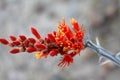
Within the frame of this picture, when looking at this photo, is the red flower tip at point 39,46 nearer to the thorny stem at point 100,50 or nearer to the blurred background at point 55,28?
the thorny stem at point 100,50

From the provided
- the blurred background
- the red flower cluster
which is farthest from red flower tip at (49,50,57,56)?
the blurred background

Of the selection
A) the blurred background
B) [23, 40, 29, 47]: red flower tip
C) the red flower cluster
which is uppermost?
Answer: the blurred background

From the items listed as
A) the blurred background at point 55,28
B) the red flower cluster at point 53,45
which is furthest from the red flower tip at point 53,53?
the blurred background at point 55,28

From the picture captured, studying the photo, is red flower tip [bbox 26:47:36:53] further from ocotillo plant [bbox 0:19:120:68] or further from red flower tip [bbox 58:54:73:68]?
red flower tip [bbox 58:54:73:68]


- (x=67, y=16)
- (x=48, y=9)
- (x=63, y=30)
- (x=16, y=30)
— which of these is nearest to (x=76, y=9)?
(x=67, y=16)

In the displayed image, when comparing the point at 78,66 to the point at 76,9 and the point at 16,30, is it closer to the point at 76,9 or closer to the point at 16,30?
the point at 76,9

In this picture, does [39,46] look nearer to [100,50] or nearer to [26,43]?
[26,43]

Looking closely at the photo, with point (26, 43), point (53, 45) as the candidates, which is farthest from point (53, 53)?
point (26, 43)

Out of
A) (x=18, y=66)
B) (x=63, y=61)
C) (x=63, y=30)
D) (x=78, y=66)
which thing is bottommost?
(x=63, y=61)
